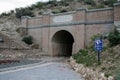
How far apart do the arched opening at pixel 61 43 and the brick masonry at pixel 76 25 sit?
84 centimetres

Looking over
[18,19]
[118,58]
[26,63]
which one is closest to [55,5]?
[18,19]

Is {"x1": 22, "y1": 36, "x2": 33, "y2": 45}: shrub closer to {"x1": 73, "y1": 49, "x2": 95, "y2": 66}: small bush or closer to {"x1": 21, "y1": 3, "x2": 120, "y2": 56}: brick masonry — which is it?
{"x1": 21, "y1": 3, "x2": 120, "y2": 56}: brick masonry

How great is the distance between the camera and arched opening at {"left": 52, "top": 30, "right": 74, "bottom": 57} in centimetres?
3108

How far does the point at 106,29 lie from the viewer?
81.0 ft

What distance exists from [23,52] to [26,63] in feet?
23.1

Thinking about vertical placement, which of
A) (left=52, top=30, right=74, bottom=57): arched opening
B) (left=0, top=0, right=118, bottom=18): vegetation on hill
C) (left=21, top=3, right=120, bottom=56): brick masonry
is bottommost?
(left=52, top=30, right=74, bottom=57): arched opening

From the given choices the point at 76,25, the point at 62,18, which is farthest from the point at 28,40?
the point at 76,25

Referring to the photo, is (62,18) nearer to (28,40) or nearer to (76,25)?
(76,25)

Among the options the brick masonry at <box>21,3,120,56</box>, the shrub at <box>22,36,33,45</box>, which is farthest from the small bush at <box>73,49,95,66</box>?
the shrub at <box>22,36,33,45</box>

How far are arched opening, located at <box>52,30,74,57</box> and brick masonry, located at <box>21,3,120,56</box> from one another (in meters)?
0.84

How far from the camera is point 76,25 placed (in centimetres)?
2722

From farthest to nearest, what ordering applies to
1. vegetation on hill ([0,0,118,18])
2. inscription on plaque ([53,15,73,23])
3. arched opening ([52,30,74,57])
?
vegetation on hill ([0,0,118,18]) < arched opening ([52,30,74,57]) < inscription on plaque ([53,15,73,23])

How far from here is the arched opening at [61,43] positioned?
1224 inches

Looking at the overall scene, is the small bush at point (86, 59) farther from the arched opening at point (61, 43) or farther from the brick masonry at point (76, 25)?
the arched opening at point (61, 43)
